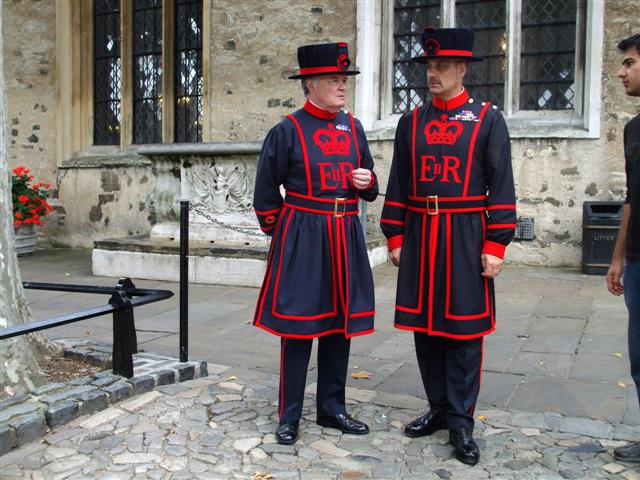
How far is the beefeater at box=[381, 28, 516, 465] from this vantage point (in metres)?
3.52

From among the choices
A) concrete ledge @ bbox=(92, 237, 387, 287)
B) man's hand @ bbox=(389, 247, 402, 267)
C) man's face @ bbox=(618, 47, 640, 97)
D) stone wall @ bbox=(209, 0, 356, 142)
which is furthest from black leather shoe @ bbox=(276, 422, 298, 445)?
stone wall @ bbox=(209, 0, 356, 142)

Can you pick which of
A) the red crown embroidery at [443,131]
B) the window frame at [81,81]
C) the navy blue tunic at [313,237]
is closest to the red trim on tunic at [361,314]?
the navy blue tunic at [313,237]

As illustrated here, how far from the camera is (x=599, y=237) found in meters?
8.55

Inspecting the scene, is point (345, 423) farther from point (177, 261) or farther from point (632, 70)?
point (177, 261)

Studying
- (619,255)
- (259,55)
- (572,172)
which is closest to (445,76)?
(619,255)

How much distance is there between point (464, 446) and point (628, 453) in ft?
2.37

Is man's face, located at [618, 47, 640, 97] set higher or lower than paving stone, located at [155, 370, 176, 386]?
higher

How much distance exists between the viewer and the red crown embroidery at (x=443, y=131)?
356 centimetres

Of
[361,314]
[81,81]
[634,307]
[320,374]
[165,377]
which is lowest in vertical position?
[165,377]

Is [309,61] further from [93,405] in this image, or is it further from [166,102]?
[166,102]

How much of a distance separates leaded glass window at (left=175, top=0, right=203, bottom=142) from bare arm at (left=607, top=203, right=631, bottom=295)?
31.1 feet

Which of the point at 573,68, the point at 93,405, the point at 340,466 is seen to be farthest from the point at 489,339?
the point at 573,68

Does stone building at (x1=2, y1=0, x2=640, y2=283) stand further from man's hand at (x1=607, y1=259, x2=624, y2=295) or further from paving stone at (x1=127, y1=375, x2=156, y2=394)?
man's hand at (x1=607, y1=259, x2=624, y2=295)

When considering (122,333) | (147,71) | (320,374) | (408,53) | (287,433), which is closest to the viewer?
(287,433)
